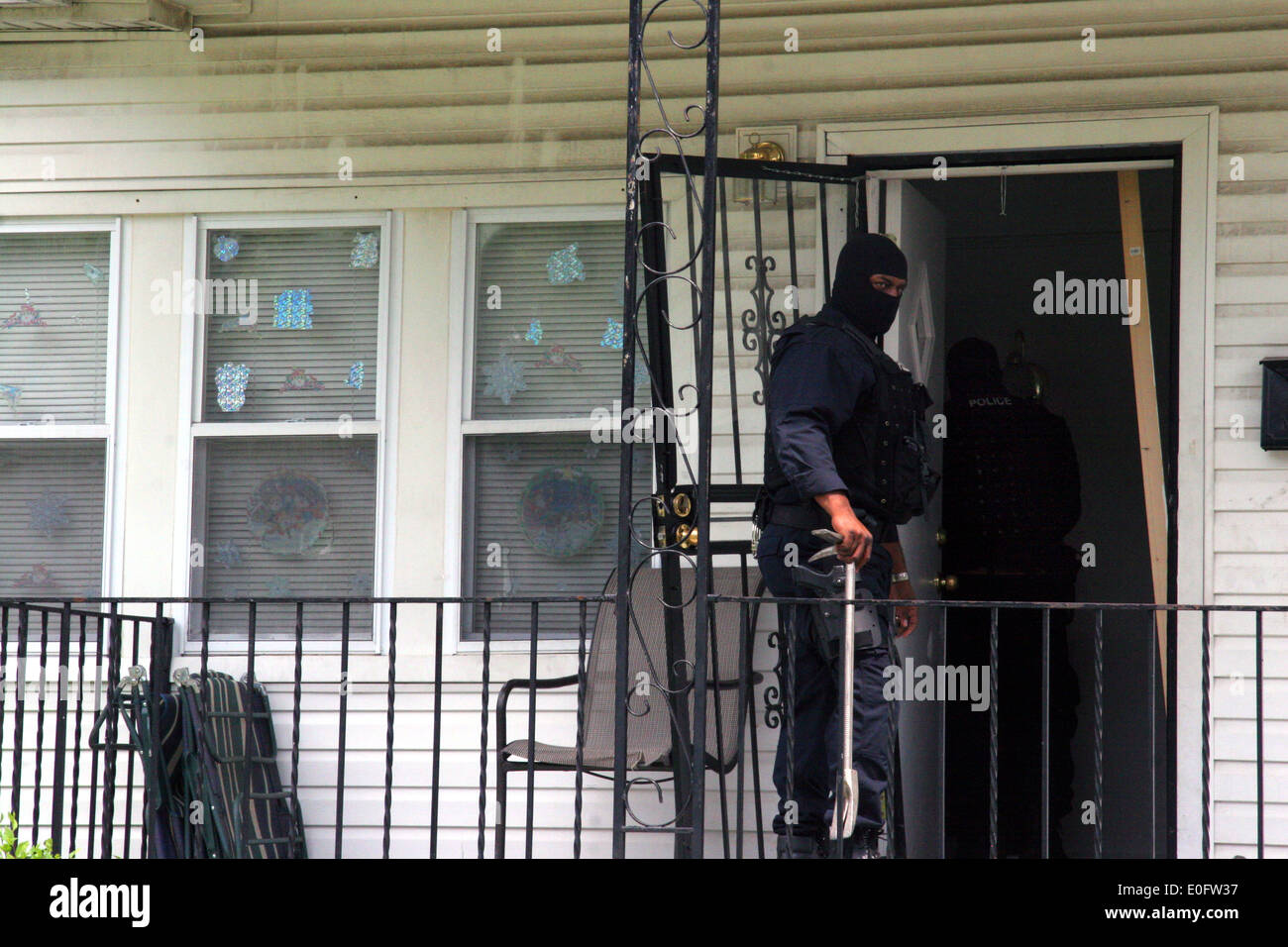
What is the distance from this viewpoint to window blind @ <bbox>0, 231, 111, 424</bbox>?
5926 mm

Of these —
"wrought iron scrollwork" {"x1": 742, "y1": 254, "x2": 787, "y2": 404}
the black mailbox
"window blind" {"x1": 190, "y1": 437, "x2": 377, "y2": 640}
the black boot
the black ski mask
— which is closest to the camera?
the black boot

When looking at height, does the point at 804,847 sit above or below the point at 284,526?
below

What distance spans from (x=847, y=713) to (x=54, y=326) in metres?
3.76

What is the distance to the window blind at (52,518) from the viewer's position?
19.3 feet

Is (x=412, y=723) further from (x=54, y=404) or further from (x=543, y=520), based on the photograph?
(x=54, y=404)

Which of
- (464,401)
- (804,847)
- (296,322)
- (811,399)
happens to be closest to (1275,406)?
A: (811,399)

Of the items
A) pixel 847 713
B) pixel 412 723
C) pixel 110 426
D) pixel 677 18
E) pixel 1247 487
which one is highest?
pixel 677 18

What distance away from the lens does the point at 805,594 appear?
14.7ft

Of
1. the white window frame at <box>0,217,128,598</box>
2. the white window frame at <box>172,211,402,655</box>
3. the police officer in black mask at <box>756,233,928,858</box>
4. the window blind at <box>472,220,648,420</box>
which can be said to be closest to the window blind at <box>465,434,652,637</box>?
the window blind at <box>472,220,648,420</box>

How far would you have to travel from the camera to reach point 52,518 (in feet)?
19.4

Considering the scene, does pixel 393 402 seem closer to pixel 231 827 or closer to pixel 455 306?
pixel 455 306

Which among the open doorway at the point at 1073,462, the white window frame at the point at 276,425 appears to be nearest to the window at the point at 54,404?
the white window frame at the point at 276,425

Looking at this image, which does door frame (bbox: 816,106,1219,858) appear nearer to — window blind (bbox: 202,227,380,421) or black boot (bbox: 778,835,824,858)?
black boot (bbox: 778,835,824,858)
